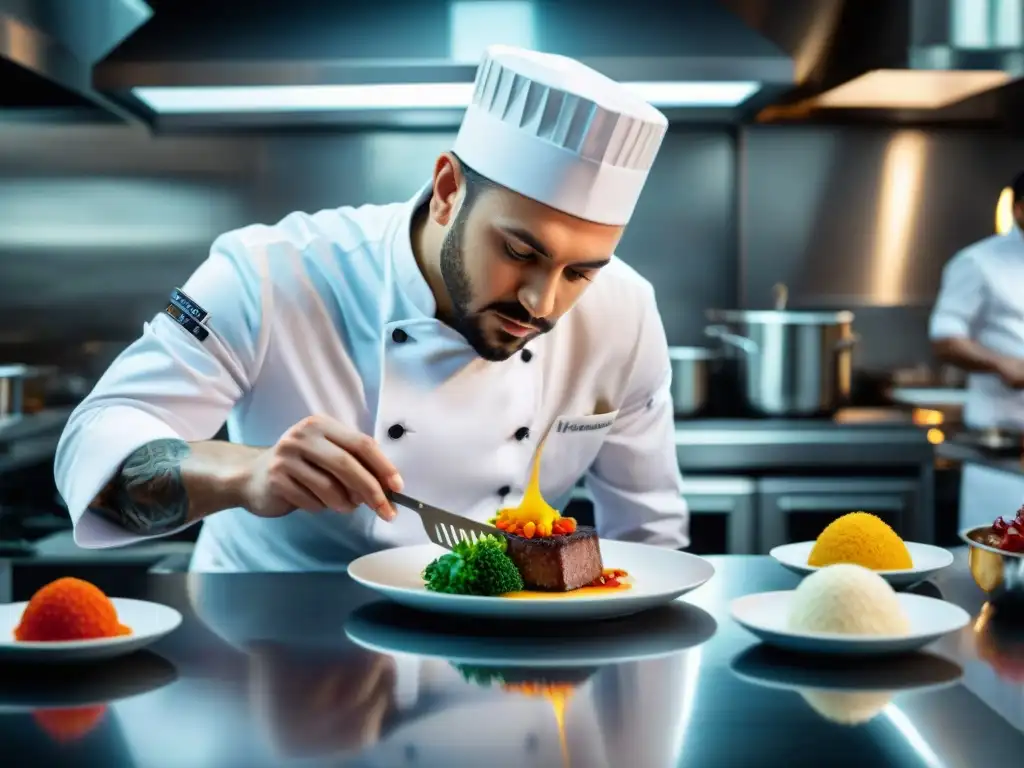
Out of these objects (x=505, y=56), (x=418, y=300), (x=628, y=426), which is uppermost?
(x=505, y=56)

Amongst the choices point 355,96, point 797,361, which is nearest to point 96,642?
point 355,96

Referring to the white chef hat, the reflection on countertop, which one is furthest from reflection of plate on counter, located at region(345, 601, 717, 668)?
the white chef hat

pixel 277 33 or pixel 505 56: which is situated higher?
pixel 277 33

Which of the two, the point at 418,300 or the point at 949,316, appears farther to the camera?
the point at 949,316

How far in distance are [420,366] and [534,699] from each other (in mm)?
959

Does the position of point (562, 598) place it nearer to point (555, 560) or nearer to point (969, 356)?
point (555, 560)

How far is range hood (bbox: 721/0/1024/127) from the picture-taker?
3.71 m

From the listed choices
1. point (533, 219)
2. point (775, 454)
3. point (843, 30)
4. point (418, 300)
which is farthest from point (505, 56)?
point (843, 30)

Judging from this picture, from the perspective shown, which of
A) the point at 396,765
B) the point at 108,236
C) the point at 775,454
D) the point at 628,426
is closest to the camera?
the point at 396,765

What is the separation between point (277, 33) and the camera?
3.56 m

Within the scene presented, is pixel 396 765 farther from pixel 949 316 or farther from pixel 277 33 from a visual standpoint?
pixel 949 316

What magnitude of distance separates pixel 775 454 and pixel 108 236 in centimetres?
244

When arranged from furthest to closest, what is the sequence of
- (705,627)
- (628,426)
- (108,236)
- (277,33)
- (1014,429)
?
(108,236), (1014,429), (277,33), (628,426), (705,627)

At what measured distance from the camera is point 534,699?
118 centimetres
